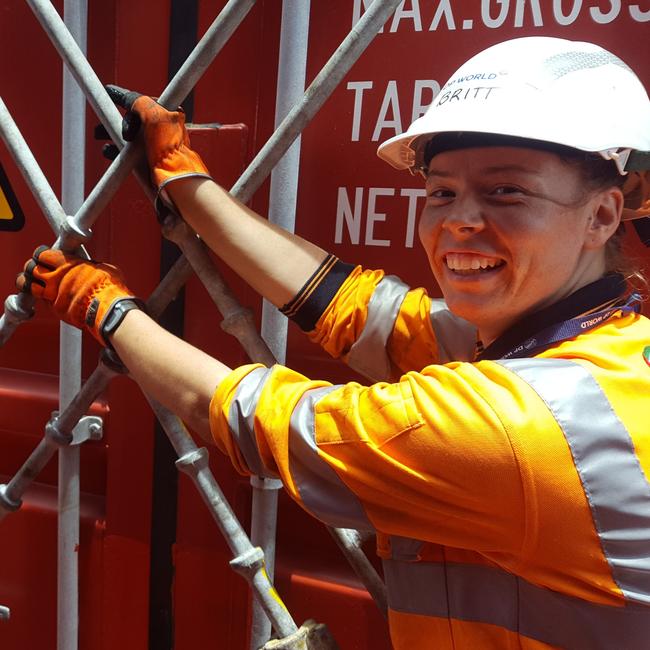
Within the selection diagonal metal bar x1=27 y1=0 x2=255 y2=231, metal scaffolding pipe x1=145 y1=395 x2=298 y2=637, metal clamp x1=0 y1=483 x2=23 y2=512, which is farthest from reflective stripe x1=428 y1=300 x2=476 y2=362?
metal clamp x1=0 y1=483 x2=23 y2=512

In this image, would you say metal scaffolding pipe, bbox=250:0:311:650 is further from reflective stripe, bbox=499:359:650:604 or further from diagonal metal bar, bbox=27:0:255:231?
reflective stripe, bbox=499:359:650:604

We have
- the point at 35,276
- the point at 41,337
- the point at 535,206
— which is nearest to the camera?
the point at 535,206

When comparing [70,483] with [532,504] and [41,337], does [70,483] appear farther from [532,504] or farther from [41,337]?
[532,504]

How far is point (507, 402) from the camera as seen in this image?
0.84 metres

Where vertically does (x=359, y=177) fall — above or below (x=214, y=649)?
above

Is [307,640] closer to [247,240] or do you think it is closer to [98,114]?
[247,240]

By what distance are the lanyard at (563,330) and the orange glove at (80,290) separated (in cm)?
66

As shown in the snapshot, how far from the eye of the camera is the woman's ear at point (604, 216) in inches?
38.6

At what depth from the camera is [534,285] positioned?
0.98 meters

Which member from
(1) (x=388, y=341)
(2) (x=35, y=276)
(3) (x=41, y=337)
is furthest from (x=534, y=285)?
(3) (x=41, y=337)

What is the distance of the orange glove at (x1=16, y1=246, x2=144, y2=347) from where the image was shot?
1.21 metres

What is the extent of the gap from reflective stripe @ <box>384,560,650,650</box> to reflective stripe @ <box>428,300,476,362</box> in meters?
0.44

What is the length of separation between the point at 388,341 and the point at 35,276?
2.24ft

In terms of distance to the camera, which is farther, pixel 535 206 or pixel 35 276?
pixel 35 276
